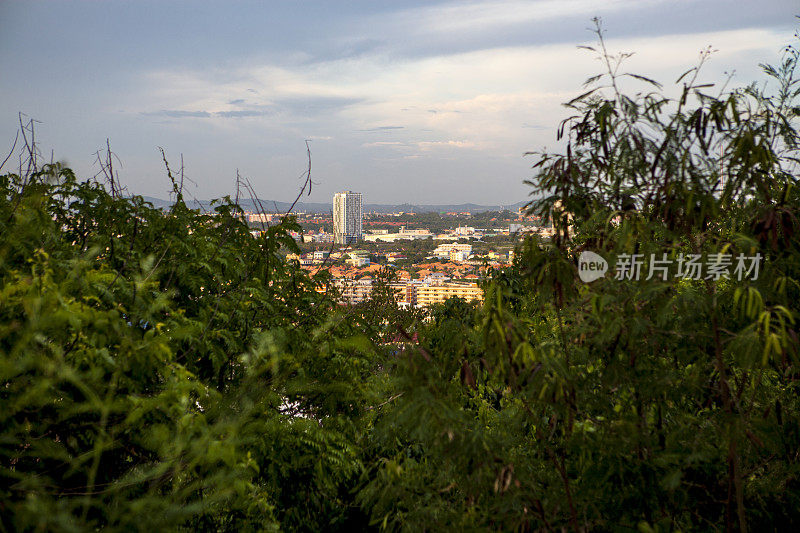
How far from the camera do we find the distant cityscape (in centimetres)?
407

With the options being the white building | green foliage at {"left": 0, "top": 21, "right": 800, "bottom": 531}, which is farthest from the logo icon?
the white building

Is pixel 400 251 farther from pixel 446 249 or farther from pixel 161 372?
pixel 161 372

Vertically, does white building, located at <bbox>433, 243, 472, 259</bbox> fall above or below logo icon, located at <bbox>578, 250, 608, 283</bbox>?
below

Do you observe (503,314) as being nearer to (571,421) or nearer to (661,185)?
(571,421)

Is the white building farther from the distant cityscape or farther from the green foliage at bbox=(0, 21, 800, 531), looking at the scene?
the green foliage at bbox=(0, 21, 800, 531)

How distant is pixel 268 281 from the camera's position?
420cm

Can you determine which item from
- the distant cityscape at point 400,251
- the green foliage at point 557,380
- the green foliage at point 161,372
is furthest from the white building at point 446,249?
→ the green foliage at point 557,380

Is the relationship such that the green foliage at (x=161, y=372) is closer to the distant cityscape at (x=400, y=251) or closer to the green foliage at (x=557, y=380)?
the green foliage at (x=557, y=380)

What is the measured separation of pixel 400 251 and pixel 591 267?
16947 mm

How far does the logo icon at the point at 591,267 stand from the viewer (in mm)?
2078

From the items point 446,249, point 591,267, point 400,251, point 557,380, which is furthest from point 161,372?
point 446,249

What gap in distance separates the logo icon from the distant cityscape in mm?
184

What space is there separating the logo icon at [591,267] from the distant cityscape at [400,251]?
184 mm

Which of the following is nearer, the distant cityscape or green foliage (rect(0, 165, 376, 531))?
green foliage (rect(0, 165, 376, 531))
